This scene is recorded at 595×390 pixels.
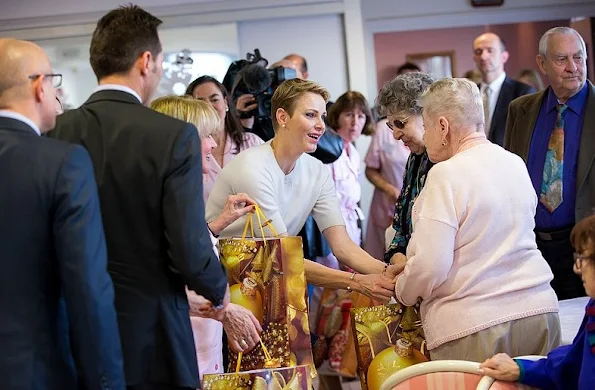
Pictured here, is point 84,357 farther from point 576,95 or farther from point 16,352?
point 576,95

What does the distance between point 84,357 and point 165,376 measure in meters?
0.26

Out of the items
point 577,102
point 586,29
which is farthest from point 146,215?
point 586,29

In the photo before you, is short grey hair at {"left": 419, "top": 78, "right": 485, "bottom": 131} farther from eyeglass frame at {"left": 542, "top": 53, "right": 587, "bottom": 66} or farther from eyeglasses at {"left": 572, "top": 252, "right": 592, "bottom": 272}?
eyeglass frame at {"left": 542, "top": 53, "right": 587, "bottom": 66}

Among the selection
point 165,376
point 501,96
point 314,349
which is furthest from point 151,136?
point 501,96

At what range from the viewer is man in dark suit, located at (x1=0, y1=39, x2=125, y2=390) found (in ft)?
6.92

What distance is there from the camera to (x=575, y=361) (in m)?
2.40

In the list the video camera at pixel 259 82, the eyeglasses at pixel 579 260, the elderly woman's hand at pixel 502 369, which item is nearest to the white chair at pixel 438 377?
the elderly woman's hand at pixel 502 369

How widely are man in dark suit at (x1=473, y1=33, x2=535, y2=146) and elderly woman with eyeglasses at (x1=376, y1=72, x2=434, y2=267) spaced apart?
6.35 ft

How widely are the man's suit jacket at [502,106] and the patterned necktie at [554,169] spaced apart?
0.88 meters

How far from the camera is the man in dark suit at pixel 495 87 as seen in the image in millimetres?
5258

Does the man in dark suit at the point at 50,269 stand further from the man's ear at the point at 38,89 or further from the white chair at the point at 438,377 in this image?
the white chair at the point at 438,377

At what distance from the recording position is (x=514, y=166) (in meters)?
2.80

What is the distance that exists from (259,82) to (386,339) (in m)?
1.91

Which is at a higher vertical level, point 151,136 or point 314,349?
point 151,136
